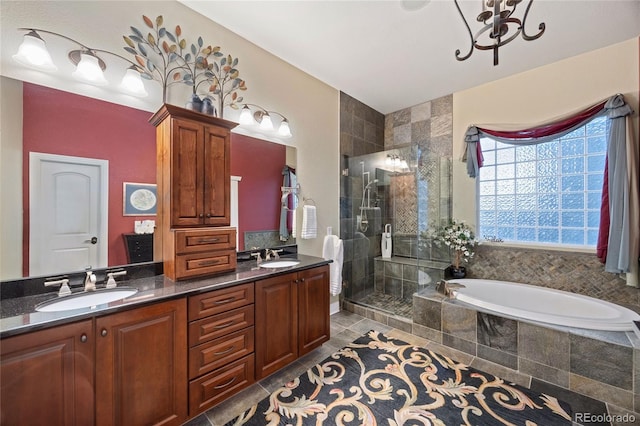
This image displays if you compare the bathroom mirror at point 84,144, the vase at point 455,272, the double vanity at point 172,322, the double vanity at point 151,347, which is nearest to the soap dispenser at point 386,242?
the vase at point 455,272

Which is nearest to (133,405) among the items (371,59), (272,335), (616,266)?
(272,335)

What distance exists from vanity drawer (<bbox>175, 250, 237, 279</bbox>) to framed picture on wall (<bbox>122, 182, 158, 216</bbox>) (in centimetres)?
45

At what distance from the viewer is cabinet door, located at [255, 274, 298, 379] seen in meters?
1.82

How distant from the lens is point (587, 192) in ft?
8.58

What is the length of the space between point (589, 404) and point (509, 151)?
263 cm

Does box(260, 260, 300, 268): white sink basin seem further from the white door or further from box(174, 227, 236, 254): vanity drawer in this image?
the white door

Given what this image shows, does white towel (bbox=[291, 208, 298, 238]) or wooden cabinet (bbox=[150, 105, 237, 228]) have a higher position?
wooden cabinet (bbox=[150, 105, 237, 228])

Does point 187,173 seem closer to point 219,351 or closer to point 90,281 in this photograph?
point 90,281

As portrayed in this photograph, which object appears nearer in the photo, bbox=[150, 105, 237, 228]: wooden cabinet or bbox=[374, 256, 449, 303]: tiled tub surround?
bbox=[150, 105, 237, 228]: wooden cabinet

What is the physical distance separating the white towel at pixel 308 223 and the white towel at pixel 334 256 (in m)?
0.28

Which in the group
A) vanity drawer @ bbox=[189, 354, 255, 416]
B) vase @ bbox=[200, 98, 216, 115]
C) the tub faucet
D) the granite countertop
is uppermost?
vase @ bbox=[200, 98, 216, 115]

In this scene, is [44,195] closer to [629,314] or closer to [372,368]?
[372,368]

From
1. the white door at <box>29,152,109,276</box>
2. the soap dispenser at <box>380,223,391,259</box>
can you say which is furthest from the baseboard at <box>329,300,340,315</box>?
the white door at <box>29,152,109,276</box>

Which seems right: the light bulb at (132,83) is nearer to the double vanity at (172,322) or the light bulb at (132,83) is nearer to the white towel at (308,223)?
the double vanity at (172,322)
